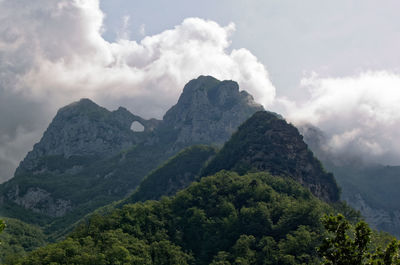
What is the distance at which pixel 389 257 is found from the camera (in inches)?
1558

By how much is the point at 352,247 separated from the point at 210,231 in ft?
432

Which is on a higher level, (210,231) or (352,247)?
(210,231)

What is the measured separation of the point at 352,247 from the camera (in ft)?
131

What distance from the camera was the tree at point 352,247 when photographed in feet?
127

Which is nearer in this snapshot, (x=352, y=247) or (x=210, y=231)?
(x=352, y=247)

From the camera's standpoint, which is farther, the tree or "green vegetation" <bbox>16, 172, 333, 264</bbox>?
"green vegetation" <bbox>16, 172, 333, 264</bbox>

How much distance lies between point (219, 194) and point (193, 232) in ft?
98.9

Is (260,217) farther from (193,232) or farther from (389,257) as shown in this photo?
(389,257)

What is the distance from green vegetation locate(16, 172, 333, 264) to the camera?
132 m

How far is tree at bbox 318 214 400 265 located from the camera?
38.8 metres

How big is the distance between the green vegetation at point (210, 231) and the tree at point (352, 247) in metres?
94.6

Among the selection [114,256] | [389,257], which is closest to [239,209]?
[114,256]

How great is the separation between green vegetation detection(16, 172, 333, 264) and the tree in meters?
94.6

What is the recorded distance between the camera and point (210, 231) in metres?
168
